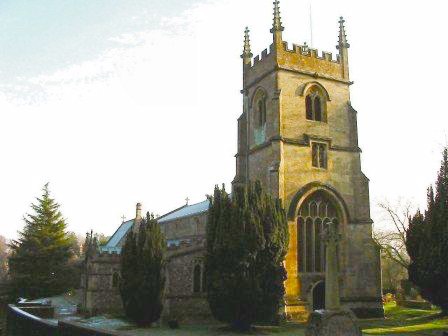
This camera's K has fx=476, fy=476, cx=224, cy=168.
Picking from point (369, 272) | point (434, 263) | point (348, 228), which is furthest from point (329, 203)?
point (434, 263)

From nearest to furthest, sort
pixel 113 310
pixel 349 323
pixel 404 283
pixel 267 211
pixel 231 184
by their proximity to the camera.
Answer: pixel 349 323, pixel 267 211, pixel 231 184, pixel 113 310, pixel 404 283

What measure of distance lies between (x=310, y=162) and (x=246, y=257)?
293 inches

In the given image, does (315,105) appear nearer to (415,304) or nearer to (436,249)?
(436,249)

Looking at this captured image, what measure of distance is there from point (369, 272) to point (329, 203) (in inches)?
168

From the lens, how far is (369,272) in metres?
25.6

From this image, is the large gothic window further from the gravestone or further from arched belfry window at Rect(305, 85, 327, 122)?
the gravestone

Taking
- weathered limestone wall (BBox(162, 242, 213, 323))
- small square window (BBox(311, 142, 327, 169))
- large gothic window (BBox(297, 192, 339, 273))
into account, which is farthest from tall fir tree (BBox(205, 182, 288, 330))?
small square window (BBox(311, 142, 327, 169))

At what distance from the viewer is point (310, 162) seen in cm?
2573

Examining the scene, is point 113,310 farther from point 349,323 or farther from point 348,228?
point 349,323

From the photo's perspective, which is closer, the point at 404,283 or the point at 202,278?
the point at 202,278

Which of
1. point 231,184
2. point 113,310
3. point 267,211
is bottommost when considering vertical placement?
point 113,310

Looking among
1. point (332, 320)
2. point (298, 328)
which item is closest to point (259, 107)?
point (298, 328)

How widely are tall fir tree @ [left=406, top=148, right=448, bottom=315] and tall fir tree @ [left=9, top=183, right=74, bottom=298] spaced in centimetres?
3355

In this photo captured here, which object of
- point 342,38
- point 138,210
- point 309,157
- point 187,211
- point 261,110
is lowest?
point 187,211
